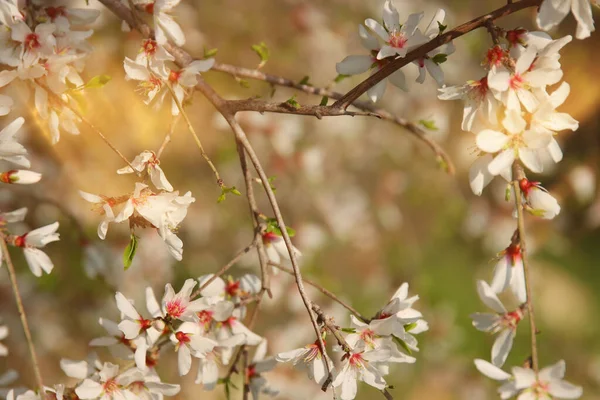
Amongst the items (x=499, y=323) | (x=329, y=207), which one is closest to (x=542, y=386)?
(x=499, y=323)

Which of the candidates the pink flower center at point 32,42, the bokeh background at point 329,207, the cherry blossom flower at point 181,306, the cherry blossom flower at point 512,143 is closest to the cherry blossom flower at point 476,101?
the cherry blossom flower at point 512,143

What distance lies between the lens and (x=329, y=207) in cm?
211

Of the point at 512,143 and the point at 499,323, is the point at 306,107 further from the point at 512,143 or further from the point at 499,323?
the point at 499,323

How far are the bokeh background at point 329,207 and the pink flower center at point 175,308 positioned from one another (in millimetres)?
584

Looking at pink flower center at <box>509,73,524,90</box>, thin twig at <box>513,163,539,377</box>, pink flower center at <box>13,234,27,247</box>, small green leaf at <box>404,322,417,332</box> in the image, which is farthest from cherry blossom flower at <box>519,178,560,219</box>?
pink flower center at <box>13,234,27,247</box>

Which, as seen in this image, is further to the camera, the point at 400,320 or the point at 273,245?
the point at 273,245

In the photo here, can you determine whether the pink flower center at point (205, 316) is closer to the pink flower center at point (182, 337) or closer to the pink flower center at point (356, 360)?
the pink flower center at point (182, 337)

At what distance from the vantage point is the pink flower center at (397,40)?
0.77 m

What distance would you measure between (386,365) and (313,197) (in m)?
1.25

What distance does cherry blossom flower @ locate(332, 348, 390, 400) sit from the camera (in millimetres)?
737

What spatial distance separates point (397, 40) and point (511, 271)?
1.27ft

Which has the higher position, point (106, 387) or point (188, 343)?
point (188, 343)

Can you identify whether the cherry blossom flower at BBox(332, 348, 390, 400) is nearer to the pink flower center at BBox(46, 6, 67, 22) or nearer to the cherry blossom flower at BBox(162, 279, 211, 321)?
the cherry blossom flower at BBox(162, 279, 211, 321)

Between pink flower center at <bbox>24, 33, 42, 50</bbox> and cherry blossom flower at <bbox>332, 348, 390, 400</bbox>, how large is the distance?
2.07ft
